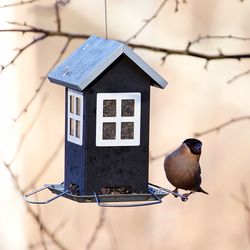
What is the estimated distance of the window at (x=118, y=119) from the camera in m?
1.88

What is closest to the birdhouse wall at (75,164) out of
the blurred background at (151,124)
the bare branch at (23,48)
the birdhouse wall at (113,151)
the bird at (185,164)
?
the birdhouse wall at (113,151)

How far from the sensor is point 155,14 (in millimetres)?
3078

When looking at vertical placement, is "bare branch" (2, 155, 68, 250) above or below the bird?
below

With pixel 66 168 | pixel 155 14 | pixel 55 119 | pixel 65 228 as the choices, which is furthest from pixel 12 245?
pixel 66 168

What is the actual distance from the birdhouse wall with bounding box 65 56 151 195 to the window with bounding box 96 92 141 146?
0.03 feet

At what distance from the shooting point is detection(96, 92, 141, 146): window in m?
1.88

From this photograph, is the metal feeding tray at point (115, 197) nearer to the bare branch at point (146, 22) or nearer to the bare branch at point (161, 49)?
the bare branch at point (161, 49)

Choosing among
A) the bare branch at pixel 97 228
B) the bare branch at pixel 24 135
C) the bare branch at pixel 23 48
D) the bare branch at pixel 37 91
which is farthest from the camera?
the bare branch at pixel 97 228

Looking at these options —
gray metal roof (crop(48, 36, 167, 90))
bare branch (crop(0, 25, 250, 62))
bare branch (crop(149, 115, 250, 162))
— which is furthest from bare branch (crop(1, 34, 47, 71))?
gray metal roof (crop(48, 36, 167, 90))

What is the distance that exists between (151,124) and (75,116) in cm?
→ 126

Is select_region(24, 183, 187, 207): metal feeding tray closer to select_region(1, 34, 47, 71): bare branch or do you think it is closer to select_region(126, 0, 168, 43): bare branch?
select_region(1, 34, 47, 71): bare branch

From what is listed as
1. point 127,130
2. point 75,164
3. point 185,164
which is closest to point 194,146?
point 185,164

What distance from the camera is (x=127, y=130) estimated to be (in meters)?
1.92

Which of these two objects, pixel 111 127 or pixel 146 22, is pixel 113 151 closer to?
pixel 111 127
